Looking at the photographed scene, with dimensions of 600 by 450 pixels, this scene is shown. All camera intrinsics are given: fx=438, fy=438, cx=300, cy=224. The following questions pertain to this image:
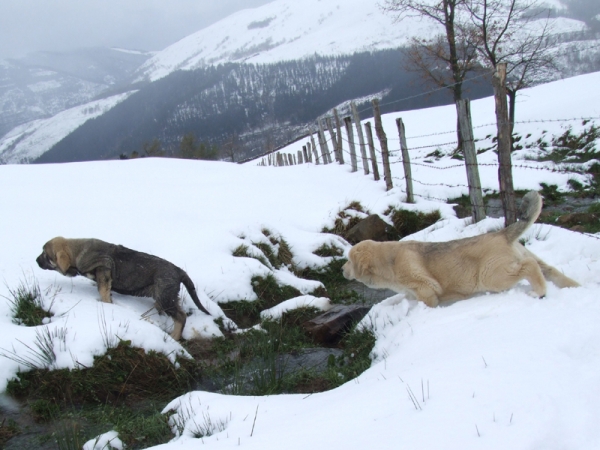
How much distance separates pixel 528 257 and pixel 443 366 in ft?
6.69

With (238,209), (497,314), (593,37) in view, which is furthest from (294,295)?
(593,37)

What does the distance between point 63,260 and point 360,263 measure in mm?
4115

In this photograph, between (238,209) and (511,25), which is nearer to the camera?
(238,209)

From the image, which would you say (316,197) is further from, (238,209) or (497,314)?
(497,314)

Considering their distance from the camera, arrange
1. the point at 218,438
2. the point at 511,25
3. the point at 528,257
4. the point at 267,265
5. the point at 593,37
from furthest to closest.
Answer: the point at 593,37, the point at 511,25, the point at 267,265, the point at 528,257, the point at 218,438

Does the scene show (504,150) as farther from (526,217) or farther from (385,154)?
(385,154)

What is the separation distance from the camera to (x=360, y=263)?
540 cm

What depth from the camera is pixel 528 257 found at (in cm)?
434

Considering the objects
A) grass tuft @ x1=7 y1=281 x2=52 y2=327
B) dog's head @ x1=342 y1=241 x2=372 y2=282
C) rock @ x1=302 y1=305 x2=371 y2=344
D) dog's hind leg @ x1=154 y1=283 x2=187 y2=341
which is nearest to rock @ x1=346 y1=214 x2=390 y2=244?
rock @ x1=302 y1=305 x2=371 y2=344

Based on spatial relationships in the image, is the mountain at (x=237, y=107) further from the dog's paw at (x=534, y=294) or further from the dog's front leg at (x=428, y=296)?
the dog's paw at (x=534, y=294)

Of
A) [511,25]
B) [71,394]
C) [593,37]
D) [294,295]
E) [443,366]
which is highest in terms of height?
[593,37]

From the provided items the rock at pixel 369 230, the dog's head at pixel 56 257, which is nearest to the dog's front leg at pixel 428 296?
the dog's head at pixel 56 257

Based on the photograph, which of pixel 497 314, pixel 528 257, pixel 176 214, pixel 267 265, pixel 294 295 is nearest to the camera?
pixel 497 314

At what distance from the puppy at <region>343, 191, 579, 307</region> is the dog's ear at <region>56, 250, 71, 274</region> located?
388 centimetres
